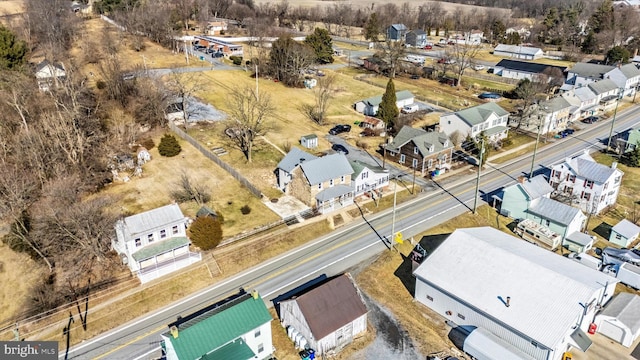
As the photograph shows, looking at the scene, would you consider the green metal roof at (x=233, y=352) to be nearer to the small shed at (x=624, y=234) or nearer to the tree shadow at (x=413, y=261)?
the tree shadow at (x=413, y=261)

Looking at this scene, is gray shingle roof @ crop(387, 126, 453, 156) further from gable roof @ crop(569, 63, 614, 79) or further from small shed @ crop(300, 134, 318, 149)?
gable roof @ crop(569, 63, 614, 79)

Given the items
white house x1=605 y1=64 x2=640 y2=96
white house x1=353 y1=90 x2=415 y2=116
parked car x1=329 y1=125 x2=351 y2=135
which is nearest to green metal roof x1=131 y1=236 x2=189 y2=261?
parked car x1=329 y1=125 x2=351 y2=135

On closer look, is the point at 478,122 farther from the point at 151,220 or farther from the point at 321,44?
the point at 321,44

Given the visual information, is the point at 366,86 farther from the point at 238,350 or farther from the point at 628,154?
the point at 238,350

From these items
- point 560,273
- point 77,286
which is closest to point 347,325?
point 560,273

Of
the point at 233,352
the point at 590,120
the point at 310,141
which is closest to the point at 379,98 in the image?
the point at 310,141

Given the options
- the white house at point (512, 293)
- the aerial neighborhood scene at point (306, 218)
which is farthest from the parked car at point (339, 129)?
the white house at point (512, 293)
